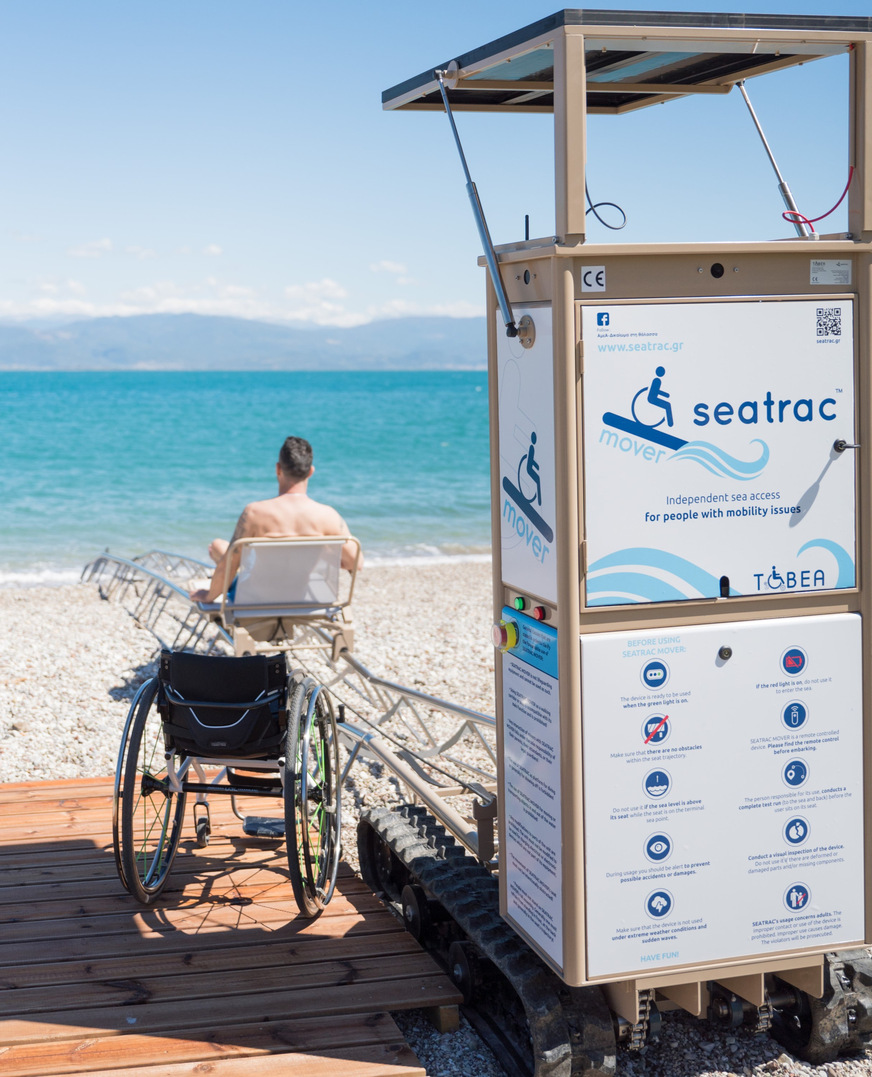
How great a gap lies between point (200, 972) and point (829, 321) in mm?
2537

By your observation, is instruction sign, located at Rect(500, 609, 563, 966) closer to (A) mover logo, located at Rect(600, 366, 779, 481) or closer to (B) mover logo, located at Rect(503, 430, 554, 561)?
(B) mover logo, located at Rect(503, 430, 554, 561)

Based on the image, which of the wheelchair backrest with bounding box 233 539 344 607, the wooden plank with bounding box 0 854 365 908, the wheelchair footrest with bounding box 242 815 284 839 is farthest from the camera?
the wheelchair backrest with bounding box 233 539 344 607

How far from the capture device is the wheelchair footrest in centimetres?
432

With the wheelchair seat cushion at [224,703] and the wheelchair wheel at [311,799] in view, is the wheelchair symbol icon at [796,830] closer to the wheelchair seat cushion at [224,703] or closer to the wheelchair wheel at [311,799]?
the wheelchair wheel at [311,799]

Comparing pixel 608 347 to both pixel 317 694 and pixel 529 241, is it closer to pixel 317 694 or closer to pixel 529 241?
pixel 529 241

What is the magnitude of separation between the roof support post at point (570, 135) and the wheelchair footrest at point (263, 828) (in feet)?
8.74

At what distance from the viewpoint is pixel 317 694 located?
381 cm

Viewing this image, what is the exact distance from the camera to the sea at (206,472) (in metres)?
20.9

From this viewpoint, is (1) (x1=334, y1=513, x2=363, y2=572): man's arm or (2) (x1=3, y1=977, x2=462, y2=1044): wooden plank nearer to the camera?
(2) (x1=3, y1=977, x2=462, y2=1044): wooden plank

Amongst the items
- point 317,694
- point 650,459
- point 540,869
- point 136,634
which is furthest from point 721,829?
point 136,634

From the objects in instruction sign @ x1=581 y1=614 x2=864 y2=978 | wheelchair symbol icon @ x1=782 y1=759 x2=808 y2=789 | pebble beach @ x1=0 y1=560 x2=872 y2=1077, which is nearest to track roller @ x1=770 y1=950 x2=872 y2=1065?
pebble beach @ x1=0 y1=560 x2=872 y2=1077

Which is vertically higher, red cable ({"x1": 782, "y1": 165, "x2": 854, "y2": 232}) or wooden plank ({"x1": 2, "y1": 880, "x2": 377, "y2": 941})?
red cable ({"x1": 782, "y1": 165, "x2": 854, "y2": 232})

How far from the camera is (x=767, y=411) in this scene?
9.11 feet

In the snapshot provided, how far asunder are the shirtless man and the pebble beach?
1.18m
